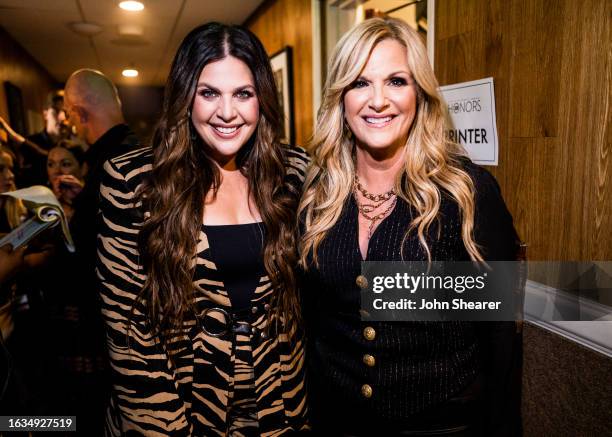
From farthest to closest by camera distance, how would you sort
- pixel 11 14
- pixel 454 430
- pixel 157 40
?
pixel 157 40 → pixel 11 14 → pixel 454 430

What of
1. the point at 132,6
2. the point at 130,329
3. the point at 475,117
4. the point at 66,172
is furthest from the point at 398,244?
the point at 132,6

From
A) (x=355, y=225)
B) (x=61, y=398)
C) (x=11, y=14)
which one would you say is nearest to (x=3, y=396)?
(x=61, y=398)

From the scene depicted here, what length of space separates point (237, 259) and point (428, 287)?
0.51 m

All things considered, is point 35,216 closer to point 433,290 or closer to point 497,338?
point 433,290

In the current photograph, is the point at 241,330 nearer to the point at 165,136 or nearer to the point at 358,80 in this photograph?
the point at 165,136

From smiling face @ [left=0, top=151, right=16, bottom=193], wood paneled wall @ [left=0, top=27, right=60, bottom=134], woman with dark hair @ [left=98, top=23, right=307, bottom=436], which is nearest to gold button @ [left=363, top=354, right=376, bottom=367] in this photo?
woman with dark hair @ [left=98, top=23, right=307, bottom=436]

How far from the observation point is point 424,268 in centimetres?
117

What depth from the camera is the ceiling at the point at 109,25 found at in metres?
4.10

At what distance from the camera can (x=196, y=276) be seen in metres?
1.27

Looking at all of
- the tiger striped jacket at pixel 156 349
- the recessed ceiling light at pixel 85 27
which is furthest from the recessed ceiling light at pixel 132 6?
the tiger striped jacket at pixel 156 349

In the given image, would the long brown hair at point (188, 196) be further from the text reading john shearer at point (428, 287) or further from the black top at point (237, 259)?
the text reading john shearer at point (428, 287)

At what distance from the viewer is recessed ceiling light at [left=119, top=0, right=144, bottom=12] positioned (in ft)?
12.9

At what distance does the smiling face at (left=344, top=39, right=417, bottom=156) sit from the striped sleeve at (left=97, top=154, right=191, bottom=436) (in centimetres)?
63

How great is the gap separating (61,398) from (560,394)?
6.49 feet
